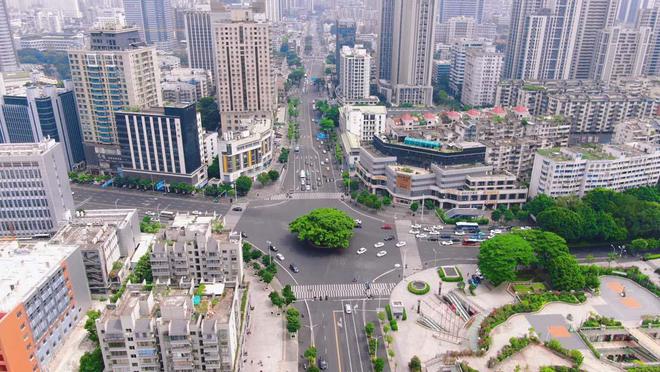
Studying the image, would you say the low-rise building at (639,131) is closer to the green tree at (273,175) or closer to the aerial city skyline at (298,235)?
the aerial city skyline at (298,235)

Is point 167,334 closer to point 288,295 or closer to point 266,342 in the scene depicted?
point 266,342

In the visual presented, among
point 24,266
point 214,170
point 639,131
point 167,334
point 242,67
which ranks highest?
point 242,67

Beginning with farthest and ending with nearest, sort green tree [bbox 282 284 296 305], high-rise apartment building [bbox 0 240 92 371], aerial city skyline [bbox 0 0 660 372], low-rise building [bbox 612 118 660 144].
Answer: low-rise building [bbox 612 118 660 144]
green tree [bbox 282 284 296 305]
aerial city skyline [bbox 0 0 660 372]
high-rise apartment building [bbox 0 240 92 371]

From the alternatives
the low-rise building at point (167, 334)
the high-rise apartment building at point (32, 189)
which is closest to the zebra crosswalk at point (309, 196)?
the high-rise apartment building at point (32, 189)

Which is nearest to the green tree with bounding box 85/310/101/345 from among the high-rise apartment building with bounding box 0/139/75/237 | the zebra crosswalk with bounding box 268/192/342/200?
the high-rise apartment building with bounding box 0/139/75/237

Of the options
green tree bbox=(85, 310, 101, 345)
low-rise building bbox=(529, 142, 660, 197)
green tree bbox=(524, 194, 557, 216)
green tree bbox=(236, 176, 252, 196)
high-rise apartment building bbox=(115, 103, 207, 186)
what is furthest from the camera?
green tree bbox=(236, 176, 252, 196)

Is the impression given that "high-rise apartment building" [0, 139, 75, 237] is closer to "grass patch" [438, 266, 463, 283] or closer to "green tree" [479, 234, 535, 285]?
"grass patch" [438, 266, 463, 283]

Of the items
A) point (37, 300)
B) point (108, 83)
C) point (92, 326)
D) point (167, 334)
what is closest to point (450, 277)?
point (167, 334)

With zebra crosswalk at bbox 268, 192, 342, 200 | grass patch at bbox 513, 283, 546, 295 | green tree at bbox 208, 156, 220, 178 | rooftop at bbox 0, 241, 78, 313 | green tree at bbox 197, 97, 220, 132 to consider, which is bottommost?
zebra crosswalk at bbox 268, 192, 342, 200
